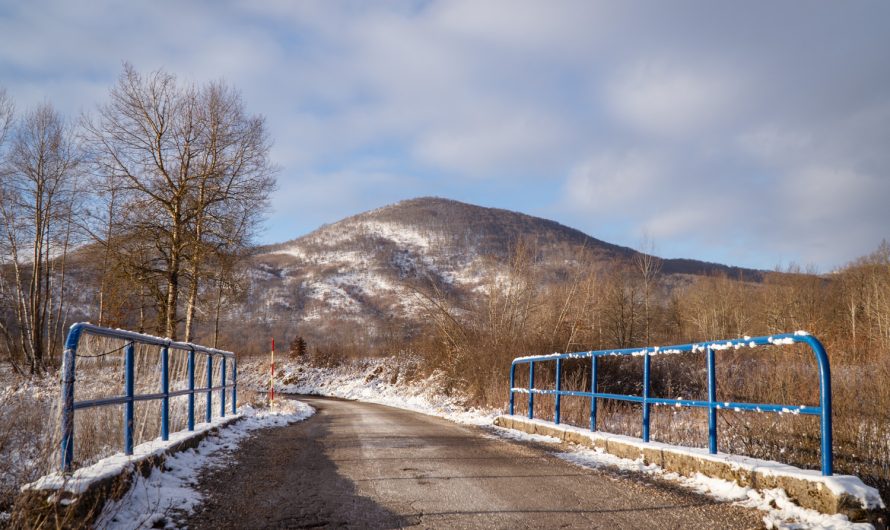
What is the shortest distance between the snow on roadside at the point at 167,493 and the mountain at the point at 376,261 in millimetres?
35875

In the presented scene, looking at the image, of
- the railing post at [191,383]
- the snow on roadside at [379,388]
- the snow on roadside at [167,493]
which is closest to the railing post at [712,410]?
the snow on roadside at [167,493]

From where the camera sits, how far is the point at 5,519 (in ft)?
11.7

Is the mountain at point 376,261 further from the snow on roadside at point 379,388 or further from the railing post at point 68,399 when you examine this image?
the railing post at point 68,399

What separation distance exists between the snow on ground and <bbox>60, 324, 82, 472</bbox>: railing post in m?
5.01

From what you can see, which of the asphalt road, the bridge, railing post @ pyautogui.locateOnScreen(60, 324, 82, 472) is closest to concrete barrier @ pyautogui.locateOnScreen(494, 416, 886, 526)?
the bridge

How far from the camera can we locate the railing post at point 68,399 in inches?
166

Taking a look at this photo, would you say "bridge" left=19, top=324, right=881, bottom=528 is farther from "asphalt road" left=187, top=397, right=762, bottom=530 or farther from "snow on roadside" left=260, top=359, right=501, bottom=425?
"snow on roadside" left=260, top=359, right=501, bottom=425

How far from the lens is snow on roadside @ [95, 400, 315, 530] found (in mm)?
4102

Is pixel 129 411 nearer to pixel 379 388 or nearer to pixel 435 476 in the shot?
pixel 435 476

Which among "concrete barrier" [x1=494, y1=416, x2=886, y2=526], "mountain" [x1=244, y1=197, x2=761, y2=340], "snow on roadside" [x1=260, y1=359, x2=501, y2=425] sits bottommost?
"snow on roadside" [x1=260, y1=359, x2=501, y2=425]

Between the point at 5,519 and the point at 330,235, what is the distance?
191 metres

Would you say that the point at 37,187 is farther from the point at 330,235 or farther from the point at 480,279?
the point at 330,235

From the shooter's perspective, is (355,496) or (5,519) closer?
(5,519)

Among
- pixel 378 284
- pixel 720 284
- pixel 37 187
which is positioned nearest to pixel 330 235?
pixel 378 284
